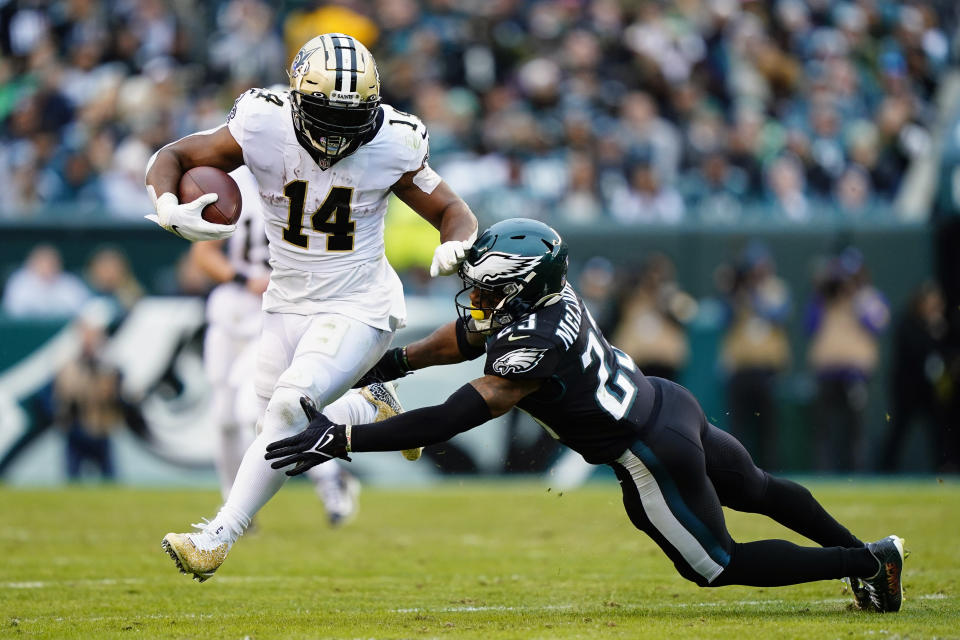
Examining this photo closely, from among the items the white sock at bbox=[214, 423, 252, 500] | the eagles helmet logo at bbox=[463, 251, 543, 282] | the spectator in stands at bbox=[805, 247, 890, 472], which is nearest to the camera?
the eagles helmet logo at bbox=[463, 251, 543, 282]

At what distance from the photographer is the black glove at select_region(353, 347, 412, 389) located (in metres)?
5.50

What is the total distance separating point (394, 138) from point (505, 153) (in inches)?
291

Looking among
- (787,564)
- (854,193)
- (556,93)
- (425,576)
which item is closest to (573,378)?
(787,564)

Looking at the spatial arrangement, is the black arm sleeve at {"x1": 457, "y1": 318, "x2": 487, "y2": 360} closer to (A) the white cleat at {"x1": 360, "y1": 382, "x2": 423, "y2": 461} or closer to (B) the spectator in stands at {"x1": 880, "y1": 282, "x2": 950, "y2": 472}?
(A) the white cleat at {"x1": 360, "y1": 382, "x2": 423, "y2": 461}

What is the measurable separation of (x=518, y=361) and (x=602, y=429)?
0.45 metres

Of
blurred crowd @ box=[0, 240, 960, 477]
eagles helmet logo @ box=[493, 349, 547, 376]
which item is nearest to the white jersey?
eagles helmet logo @ box=[493, 349, 547, 376]

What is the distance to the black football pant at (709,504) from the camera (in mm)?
4793

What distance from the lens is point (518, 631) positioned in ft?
15.1

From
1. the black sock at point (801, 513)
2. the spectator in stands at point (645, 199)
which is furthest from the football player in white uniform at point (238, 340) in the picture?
the spectator in stands at point (645, 199)

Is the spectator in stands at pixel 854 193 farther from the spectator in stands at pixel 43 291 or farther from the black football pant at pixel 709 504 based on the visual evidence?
the black football pant at pixel 709 504

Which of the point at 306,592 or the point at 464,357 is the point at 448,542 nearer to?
the point at 306,592

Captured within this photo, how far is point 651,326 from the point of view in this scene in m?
11.2

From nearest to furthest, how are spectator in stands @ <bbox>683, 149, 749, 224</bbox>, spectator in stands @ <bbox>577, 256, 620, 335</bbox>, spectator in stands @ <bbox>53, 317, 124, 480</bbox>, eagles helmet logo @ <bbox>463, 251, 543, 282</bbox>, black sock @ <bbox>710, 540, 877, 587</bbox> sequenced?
eagles helmet logo @ <bbox>463, 251, 543, 282</bbox>, black sock @ <bbox>710, 540, 877, 587</bbox>, spectator in stands @ <bbox>53, 317, 124, 480</bbox>, spectator in stands @ <bbox>577, 256, 620, 335</bbox>, spectator in stands @ <bbox>683, 149, 749, 224</bbox>

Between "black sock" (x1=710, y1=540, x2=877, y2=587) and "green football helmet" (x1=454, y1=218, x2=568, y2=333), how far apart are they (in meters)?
1.16
